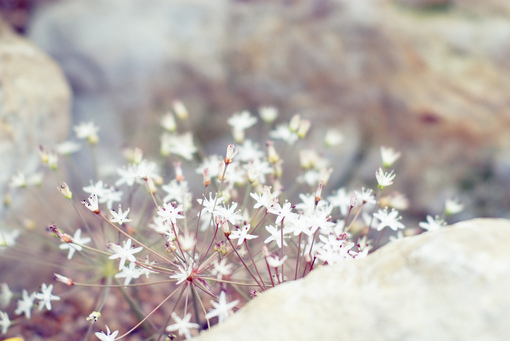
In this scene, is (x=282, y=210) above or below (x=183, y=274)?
above

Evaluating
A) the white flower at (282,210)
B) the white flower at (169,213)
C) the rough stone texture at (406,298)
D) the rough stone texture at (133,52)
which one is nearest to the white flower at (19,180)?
the white flower at (169,213)

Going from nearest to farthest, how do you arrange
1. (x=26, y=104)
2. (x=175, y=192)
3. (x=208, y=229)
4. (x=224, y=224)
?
(x=224, y=224), (x=208, y=229), (x=175, y=192), (x=26, y=104)

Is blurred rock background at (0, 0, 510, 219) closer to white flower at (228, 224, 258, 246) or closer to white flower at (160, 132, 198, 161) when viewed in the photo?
white flower at (160, 132, 198, 161)

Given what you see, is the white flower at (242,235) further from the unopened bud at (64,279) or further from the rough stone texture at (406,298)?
the unopened bud at (64,279)

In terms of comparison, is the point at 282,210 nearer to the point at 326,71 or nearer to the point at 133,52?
the point at 326,71

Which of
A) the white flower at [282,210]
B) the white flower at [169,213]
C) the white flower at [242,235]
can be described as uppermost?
the white flower at [169,213]

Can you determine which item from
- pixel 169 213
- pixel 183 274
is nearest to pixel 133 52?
pixel 169 213

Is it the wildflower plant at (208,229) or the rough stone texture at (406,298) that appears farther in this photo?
the wildflower plant at (208,229)

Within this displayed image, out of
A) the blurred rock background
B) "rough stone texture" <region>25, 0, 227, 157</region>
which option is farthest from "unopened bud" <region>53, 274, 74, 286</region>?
"rough stone texture" <region>25, 0, 227, 157</region>
